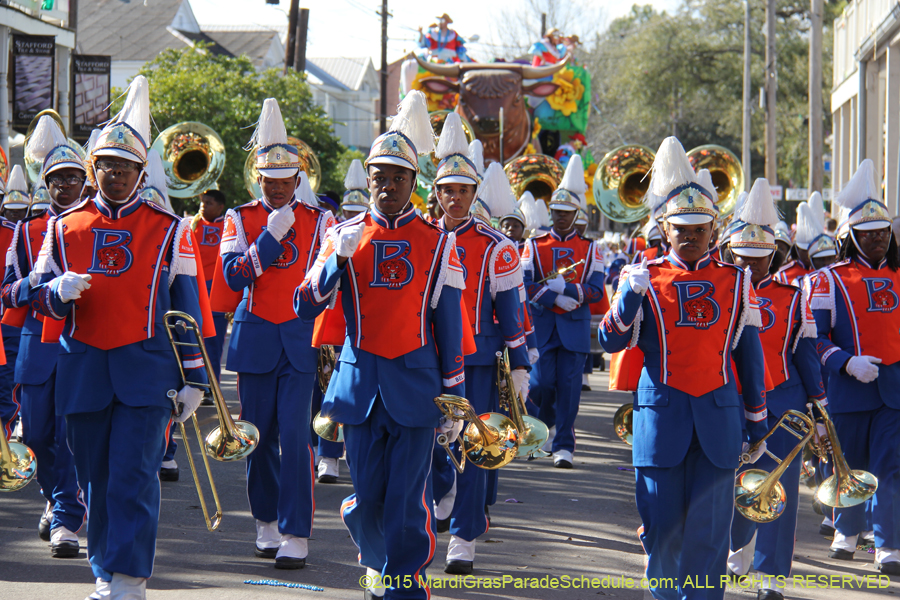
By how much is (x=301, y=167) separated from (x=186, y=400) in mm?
2128

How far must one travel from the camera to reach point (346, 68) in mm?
84500

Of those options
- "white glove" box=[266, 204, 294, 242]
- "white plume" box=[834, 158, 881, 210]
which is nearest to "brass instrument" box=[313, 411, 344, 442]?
"white glove" box=[266, 204, 294, 242]

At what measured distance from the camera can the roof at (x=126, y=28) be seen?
50.5m

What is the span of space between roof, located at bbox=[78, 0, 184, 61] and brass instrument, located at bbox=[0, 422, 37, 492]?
4761 cm

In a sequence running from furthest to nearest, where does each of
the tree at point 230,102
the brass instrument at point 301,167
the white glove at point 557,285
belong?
1. the tree at point 230,102
2. the white glove at point 557,285
3. the brass instrument at point 301,167

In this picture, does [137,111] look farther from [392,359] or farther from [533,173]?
[533,173]

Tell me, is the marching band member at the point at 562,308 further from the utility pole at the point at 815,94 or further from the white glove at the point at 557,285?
the utility pole at the point at 815,94

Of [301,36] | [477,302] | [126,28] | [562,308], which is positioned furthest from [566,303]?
[126,28]

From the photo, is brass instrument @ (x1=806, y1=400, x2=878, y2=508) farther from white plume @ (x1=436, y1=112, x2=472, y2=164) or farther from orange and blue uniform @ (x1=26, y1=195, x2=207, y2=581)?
orange and blue uniform @ (x1=26, y1=195, x2=207, y2=581)

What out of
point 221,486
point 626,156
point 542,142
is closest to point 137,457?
point 221,486

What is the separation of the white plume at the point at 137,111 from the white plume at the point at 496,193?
3312 mm

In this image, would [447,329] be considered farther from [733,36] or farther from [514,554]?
[733,36]

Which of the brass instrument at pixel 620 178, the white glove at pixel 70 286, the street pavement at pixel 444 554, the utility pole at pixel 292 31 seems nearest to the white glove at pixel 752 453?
the street pavement at pixel 444 554

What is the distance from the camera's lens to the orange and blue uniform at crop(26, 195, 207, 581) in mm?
4648
